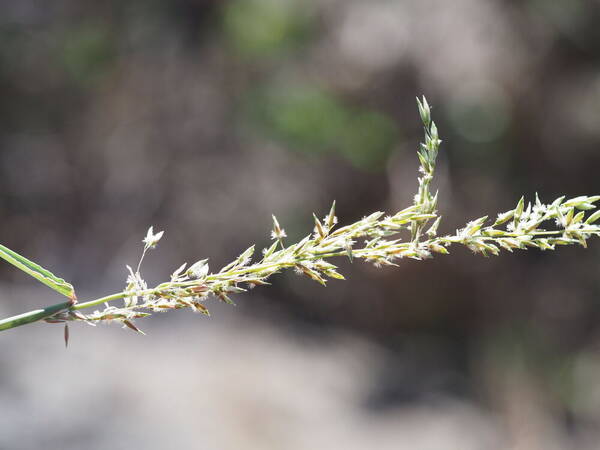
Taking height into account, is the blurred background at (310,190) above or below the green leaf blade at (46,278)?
above

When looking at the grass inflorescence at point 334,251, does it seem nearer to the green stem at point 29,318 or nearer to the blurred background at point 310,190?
the green stem at point 29,318

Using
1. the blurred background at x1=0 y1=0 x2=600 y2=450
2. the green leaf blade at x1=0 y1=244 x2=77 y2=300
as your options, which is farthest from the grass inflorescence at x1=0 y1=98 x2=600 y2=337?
the blurred background at x1=0 y1=0 x2=600 y2=450

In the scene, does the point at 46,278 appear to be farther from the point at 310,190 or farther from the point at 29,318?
the point at 310,190

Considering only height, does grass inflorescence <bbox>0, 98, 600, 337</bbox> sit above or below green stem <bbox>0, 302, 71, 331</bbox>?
above

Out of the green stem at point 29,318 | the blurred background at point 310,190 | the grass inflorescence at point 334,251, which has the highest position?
the blurred background at point 310,190

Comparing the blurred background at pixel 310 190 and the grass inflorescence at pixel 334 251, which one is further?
the blurred background at pixel 310 190

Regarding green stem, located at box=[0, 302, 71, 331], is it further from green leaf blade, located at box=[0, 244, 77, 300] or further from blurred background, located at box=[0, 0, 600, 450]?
blurred background, located at box=[0, 0, 600, 450]

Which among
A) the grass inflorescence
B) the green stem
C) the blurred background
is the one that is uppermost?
the blurred background

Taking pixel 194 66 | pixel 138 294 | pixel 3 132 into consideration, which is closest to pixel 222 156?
pixel 194 66

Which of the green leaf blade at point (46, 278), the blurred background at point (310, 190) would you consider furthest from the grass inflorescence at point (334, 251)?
the blurred background at point (310, 190)
